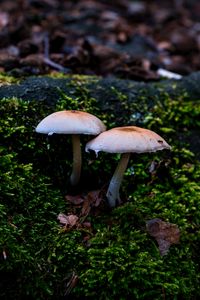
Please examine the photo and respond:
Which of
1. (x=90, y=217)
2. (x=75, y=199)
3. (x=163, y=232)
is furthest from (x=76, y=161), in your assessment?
(x=163, y=232)

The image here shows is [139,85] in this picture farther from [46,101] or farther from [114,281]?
[114,281]

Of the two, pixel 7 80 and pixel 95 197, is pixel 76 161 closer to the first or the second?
pixel 95 197

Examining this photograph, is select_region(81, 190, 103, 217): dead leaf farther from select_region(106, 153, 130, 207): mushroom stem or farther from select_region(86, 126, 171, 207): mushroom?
select_region(86, 126, 171, 207): mushroom

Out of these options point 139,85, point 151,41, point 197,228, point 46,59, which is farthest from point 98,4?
point 197,228

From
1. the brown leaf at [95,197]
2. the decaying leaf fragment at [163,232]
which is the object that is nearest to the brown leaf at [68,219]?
the brown leaf at [95,197]

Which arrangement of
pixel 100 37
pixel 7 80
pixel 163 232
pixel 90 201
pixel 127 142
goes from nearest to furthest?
pixel 127 142, pixel 163 232, pixel 90 201, pixel 7 80, pixel 100 37

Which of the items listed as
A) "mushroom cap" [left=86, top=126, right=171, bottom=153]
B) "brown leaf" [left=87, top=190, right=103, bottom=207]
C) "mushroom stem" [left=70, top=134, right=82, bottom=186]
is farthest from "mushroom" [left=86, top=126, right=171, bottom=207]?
"brown leaf" [left=87, top=190, right=103, bottom=207]
